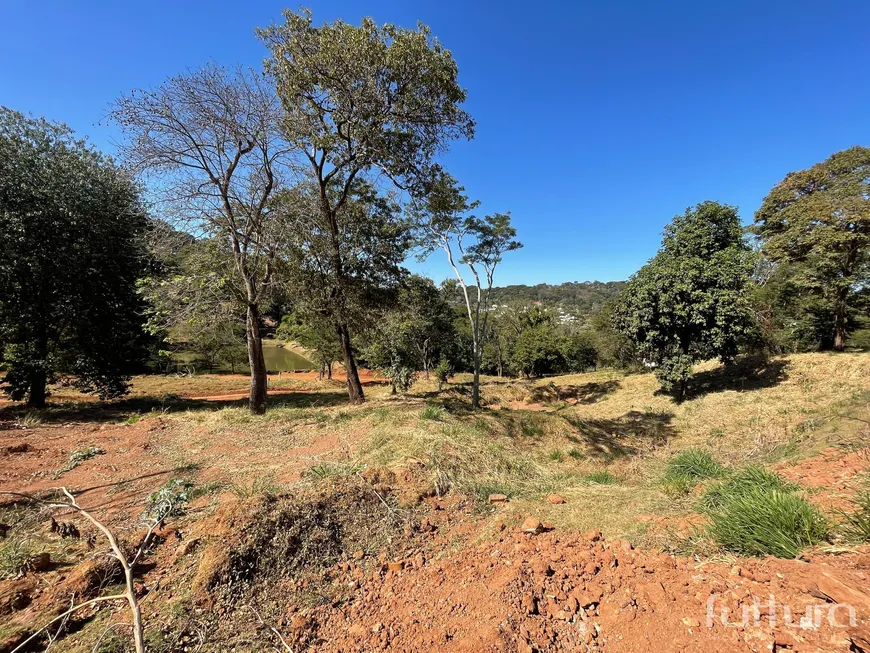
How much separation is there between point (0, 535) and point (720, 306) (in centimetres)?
1643

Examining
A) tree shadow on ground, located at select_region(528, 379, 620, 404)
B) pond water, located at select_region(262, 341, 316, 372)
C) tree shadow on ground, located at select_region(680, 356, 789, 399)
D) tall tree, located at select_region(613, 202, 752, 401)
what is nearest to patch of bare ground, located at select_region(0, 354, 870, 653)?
tall tree, located at select_region(613, 202, 752, 401)


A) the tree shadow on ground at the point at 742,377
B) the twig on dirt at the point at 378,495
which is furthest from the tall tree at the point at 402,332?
the tree shadow on ground at the point at 742,377

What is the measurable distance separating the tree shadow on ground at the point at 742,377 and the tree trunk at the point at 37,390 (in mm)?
21319

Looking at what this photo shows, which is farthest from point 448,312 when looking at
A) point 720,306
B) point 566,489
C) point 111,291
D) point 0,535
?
point 0,535

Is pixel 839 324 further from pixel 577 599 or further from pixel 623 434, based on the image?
pixel 577 599

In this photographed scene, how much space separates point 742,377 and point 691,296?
4.78 meters

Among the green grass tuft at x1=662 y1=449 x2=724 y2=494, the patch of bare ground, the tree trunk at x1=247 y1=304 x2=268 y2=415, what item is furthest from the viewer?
the tree trunk at x1=247 y1=304 x2=268 y2=415

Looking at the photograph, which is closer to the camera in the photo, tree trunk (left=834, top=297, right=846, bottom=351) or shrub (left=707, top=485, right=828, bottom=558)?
shrub (left=707, top=485, right=828, bottom=558)

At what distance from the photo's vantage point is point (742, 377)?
14.0 m

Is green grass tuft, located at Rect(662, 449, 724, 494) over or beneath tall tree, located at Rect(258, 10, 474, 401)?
beneath

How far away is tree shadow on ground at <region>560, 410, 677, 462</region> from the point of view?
845 centimetres

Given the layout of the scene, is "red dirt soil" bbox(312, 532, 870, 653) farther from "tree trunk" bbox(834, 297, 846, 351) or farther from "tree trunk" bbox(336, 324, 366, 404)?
"tree trunk" bbox(834, 297, 846, 351)

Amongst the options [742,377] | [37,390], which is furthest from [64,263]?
[742,377]

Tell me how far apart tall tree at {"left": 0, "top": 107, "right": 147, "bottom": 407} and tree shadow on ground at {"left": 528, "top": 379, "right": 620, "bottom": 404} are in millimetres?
16510
